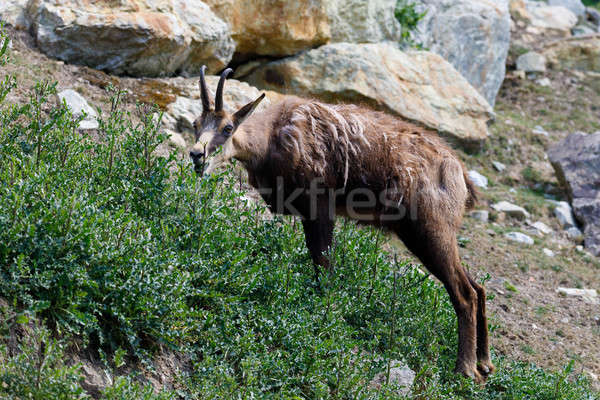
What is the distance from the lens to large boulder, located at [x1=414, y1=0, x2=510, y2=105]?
13.0 meters

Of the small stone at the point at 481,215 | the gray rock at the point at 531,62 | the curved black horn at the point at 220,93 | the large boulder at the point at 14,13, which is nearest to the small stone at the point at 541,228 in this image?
the small stone at the point at 481,215

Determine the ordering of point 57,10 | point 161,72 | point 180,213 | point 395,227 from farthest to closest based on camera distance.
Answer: point 161,72, point 57,10, point 395,227, point 180,213

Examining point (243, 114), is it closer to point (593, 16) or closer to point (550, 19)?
point (550, 19)

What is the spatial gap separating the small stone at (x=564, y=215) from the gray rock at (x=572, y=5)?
11144 mm

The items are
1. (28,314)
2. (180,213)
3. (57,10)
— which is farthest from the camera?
(57,10)

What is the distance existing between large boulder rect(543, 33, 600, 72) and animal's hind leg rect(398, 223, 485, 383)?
1149cm

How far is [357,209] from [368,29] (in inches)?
231

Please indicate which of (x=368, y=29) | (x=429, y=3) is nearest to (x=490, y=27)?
(x=429, y=3)

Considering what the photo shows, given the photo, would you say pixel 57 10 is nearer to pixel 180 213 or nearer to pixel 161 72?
pixel 161 72

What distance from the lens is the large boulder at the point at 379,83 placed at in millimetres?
9867

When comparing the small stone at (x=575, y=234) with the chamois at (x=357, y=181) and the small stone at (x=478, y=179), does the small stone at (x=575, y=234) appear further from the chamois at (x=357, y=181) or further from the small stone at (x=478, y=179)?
the chamois at (x=357, y=181)

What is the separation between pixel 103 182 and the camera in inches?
210

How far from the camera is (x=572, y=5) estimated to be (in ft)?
64.6

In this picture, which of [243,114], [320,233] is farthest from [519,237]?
[243,114]
